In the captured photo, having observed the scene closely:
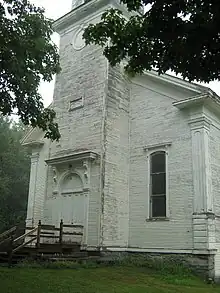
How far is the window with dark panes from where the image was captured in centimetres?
1536

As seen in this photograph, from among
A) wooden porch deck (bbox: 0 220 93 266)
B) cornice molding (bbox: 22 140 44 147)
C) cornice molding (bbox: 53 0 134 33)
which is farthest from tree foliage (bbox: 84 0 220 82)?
cornice molding (bbox: 22 140 44 147)

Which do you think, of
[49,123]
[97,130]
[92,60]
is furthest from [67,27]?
[49,123]

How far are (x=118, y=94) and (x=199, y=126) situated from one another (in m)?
4.36

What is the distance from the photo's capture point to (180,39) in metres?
5.53

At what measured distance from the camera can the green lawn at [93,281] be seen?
898cm

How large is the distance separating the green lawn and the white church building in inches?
84.4

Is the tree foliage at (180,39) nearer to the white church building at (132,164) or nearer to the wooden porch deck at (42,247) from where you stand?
the white church building at (132,164)

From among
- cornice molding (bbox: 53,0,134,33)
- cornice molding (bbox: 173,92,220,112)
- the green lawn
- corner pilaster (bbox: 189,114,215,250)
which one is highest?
cornice molding (bbox: 53,0,134,33)

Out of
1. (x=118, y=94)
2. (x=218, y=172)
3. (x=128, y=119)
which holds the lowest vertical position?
(x=218, y=172)

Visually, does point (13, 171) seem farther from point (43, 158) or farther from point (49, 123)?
point (49, 123)

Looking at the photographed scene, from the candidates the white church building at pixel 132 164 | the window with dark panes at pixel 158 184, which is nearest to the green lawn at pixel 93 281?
the white church building at pixel 132 164

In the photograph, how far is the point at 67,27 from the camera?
2002cm

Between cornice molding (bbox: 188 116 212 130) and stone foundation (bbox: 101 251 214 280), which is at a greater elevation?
cornice molding (bbox: 188 116 212 130)

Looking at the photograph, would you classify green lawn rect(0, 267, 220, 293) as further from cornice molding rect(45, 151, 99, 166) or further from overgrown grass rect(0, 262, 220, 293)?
cornice molding rect(45, 151, 99, 166)
